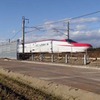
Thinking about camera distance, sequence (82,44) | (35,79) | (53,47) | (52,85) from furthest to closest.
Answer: (53,47) → (82,44) → (35,79) → (52,85)

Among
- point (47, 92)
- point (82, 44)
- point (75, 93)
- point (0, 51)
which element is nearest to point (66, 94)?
Result: point (75, 93)

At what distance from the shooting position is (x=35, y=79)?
20.8m

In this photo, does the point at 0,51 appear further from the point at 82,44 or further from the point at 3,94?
the point at 3,94

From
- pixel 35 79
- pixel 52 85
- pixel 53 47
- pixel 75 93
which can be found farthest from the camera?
pixel 53 47

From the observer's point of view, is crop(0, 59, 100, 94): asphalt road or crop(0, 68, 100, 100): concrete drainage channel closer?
crop(0, 68, 100, 100): concrete drainage channel

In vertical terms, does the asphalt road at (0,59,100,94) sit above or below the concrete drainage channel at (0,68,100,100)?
above

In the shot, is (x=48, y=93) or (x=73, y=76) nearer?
(x=48, y=93)

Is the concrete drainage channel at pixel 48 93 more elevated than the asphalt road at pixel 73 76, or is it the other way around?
the asphalt road at pixel 73 76

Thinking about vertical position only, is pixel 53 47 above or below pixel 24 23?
below

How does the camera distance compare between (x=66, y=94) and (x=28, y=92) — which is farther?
(x=28, y=92)

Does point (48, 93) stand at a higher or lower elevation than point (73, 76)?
lower

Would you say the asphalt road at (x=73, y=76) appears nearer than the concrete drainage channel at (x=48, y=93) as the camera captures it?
No

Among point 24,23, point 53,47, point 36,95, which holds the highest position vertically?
point 24,23

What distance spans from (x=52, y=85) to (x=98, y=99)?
4.81 metres
